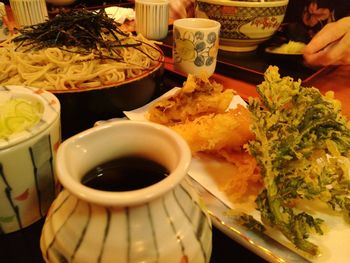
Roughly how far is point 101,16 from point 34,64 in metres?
0.42

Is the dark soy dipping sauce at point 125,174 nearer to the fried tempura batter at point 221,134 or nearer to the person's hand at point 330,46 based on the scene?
the fried tempura batter at point 221,134

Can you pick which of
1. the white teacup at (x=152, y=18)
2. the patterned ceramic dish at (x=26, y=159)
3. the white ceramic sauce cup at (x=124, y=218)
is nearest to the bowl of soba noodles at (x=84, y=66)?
the patterned ceramic dish at (x=26, y=159)

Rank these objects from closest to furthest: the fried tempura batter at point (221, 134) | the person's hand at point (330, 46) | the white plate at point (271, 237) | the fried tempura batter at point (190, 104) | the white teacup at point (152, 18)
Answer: the white plate at point (271, 237), the fried tempura batter at point (221, 134), the fried tempura batter at point (190, 104), the person's hand at point (330, 46), the white teacup at point (152, 18)

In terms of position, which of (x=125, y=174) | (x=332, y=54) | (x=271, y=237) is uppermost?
(x=125, y=174)

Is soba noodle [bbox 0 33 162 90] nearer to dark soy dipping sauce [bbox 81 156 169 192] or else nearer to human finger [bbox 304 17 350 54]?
dark soy dipping sauce [bbox 81 156 169 192]

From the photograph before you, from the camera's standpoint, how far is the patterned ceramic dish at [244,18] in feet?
5.47

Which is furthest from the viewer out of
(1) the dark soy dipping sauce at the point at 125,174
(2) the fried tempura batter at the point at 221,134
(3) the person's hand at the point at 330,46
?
(3) the person's hand at the point at 330,46

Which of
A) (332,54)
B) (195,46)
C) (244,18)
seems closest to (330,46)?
(332,54)

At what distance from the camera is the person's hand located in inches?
65.4

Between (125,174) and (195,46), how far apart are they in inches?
39.1

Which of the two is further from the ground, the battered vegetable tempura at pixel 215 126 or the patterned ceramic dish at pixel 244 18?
the patterned ceramic dish at pixel 244 18

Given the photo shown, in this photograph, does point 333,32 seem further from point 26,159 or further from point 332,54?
point 26,159

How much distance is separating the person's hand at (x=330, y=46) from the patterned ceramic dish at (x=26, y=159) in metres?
1.43

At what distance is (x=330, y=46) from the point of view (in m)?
1.76
